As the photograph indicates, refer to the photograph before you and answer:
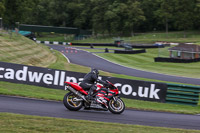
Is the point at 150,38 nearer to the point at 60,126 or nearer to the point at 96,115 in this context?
the point at 96,115

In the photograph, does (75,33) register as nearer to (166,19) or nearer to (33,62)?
(166,19)

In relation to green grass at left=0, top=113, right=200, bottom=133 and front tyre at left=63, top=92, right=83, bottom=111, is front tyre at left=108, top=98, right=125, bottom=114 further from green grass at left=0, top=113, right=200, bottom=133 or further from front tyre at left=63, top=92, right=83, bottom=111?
green grass at left=0, top=113, right=200, bottom=133

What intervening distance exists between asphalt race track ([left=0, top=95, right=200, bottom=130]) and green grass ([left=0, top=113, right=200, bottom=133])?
770mm

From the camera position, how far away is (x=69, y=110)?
11.1 m

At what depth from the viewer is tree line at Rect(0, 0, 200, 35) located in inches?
3110

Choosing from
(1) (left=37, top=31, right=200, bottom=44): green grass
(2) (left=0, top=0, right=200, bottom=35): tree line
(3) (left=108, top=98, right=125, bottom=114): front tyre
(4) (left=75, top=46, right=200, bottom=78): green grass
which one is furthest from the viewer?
(2) (left=0, top=0, right=200, bottom=35): tree line

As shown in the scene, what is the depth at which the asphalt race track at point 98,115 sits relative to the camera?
1014 cm

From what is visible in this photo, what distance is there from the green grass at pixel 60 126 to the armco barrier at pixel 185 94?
687 cm

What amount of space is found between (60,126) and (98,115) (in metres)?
2.68

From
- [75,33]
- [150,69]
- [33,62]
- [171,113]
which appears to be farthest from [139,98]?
[75,33]

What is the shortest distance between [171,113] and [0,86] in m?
8.55

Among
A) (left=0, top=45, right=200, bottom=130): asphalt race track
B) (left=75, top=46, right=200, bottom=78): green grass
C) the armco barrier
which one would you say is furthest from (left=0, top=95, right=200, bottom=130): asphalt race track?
(left=75, top=46, right=200, bottom=78): green grass

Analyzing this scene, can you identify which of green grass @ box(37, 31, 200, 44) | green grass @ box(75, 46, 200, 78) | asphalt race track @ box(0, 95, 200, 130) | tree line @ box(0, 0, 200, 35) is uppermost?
tree line @ box(0, 0, 200, 35)

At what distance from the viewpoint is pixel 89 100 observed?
442 inches
